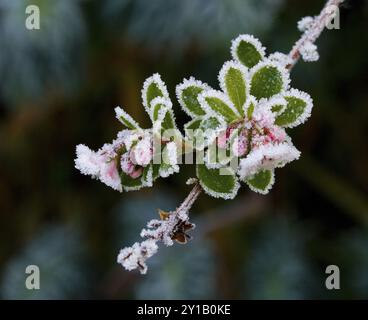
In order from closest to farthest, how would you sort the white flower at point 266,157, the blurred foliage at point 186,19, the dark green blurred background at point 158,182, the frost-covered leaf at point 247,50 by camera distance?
the white flower at point 266,157, the frost-covered leaf at point 247,50, the blurred foliage at point 186,19, the dark green blurred background at point 158,182

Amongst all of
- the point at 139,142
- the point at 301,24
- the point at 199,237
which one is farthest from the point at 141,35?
the point at 139,142

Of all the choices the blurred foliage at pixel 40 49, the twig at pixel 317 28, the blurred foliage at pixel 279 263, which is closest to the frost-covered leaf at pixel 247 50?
the twig at pixel 317 28

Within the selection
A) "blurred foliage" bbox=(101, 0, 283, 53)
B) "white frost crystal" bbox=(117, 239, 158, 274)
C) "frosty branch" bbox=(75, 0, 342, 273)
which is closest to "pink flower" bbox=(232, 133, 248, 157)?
"frosty branch" bbox=(75, 0, 342, 273)

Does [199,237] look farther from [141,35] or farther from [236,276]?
[141,35]

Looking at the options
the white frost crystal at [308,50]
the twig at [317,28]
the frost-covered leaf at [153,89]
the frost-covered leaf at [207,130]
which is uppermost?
the twig at [317,28]

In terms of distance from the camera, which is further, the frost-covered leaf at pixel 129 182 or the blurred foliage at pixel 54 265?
the blurred foliage at pixel 54 265

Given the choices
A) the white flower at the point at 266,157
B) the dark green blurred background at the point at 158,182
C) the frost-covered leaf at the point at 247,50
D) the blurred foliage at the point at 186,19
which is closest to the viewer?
the white flower at the point at 266,157

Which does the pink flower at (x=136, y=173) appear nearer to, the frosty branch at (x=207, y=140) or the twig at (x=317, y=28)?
the frosty branch at (x=207, y=140)
